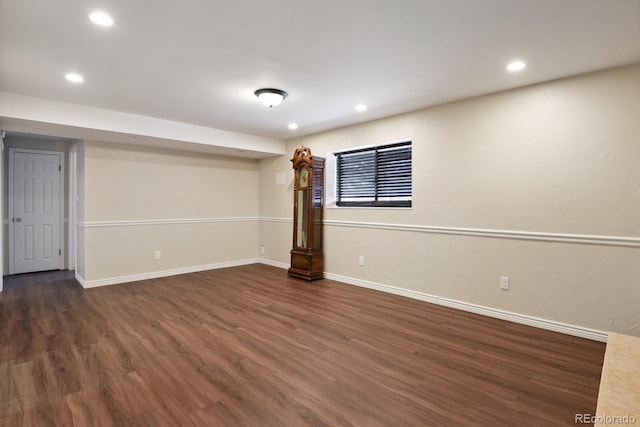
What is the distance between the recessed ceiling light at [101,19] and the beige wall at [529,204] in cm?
319

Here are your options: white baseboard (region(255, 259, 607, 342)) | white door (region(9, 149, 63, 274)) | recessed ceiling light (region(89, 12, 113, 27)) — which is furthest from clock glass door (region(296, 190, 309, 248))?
white door (region(9, 149, 63, 274))

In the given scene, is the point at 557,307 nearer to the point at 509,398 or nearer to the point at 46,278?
the point at 509,398

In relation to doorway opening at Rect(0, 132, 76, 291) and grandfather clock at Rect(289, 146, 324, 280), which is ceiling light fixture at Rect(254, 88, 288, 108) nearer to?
grandfather clock at Rect(289, 146, 324, 280)

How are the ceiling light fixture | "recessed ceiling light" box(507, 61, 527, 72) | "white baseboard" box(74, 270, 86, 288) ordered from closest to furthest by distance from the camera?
"recessed ceiling light" box(507, 61, 527, 72) < the ceiling light fixture < "white baseboard" box(74, 270, 86, 288)

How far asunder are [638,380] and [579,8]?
6.79 feet

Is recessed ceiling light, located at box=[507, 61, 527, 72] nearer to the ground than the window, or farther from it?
farther from it

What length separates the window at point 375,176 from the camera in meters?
4.30

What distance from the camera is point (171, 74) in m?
2.96

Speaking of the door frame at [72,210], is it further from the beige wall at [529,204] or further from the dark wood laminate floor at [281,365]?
the beige wall at [529,204]

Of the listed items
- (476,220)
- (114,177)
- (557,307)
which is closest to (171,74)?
(114,177)

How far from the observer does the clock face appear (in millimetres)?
5072

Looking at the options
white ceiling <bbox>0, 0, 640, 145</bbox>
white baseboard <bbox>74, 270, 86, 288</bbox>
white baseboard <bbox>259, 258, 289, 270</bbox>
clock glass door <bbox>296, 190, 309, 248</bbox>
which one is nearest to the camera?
white ceiling <bbox>0, 0, 640, 145</bbox>

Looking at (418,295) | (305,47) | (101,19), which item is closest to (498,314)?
(418,295)

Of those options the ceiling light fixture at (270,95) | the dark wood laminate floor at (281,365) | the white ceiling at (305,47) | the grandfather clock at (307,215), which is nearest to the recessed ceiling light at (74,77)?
the white ceiling at (305,47)
